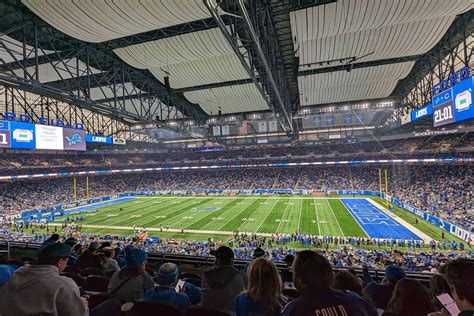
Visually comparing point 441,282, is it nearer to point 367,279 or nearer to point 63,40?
point 367,279

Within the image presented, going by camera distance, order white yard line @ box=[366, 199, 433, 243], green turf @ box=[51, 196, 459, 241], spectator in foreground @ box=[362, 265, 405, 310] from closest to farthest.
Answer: spectator in foreground @ box=[362, 265, 405, 310]
white yard line @ box=[366, 199, 433, 243]
green turf @ box=[51, 196, 459, 241]

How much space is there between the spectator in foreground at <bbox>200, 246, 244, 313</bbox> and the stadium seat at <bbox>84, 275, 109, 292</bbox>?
2177 millimetres

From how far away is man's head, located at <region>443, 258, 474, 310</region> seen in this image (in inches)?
75.7

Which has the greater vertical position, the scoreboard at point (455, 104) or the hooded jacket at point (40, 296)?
the scoreboard at point (455, 104)

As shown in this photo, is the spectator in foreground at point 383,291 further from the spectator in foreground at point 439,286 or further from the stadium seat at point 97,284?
the stadium seat at point 97,284

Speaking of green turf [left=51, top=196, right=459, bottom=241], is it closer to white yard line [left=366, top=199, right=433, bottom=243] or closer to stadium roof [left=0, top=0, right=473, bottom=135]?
white yard line [left=366, top=199, right=433, bottom=243]

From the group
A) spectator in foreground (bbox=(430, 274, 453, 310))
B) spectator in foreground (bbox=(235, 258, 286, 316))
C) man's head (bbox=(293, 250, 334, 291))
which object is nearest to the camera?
man's head (bbox=(293, 250, 334, 291))

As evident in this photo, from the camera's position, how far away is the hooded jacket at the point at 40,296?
211 cm

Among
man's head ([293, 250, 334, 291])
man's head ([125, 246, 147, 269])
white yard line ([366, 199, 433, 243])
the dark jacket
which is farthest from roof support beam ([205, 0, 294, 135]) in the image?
white yard line ([366, 199, 433, 243])

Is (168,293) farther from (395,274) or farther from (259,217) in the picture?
(259,217)

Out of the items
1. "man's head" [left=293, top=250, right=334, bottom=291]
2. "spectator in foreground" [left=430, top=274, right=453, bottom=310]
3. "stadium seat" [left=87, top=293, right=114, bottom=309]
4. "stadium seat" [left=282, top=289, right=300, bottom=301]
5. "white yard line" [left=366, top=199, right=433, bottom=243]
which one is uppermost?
"man's head" [left=293, top=250, right=334, bottom=291]

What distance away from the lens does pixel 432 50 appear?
23.0 m

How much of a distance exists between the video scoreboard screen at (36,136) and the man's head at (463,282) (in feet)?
102

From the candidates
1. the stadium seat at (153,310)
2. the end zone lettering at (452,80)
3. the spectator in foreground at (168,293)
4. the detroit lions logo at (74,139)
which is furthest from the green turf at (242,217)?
the stadium seat at (153,310)
